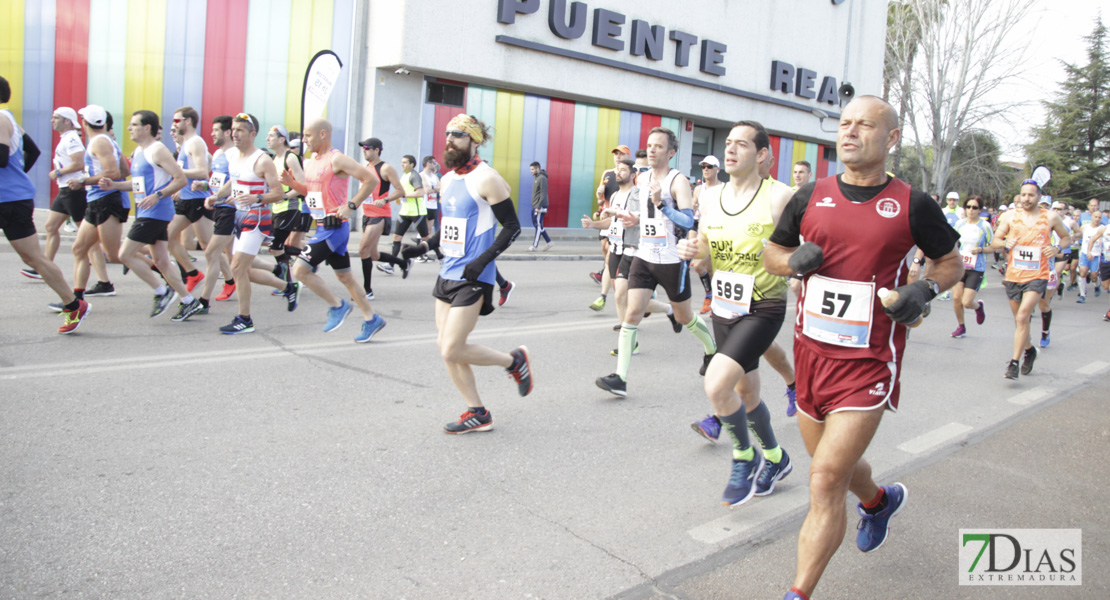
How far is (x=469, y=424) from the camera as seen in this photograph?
4926 mm

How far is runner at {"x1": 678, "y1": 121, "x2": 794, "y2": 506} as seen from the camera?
13.2 feet

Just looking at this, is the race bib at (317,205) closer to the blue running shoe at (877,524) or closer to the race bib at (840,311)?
the race bib at (840,311)

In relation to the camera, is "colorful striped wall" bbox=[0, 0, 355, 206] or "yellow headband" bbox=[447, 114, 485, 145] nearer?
"yellow headband" bbox=[447, 114, 485, 145]

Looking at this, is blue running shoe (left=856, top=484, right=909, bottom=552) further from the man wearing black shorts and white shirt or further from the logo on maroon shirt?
the man wearing black shorts and white shirt

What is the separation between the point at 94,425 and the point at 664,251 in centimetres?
393

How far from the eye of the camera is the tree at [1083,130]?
1865 inches

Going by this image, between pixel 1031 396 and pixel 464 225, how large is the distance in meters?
5.31

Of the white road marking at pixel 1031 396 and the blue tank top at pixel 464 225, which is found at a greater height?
the blue tank top at pixel 464 225

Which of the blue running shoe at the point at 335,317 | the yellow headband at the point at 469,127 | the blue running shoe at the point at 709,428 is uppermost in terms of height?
the yellow headband at the point at 469,127

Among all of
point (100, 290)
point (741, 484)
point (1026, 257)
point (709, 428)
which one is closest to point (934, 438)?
point (709, 428)

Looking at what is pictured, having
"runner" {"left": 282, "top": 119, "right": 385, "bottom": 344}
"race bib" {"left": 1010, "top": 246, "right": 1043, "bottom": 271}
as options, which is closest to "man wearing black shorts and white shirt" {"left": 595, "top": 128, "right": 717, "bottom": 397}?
"runner" {"left": 282, "top": 119, "right": 385, "bottom": 344}

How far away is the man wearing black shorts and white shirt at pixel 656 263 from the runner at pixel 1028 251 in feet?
12.7

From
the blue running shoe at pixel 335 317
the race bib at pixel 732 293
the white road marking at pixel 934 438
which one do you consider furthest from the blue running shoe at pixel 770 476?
the blue running shoe at pixel 335 317

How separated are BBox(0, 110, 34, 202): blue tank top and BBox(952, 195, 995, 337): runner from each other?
9.51 meters
